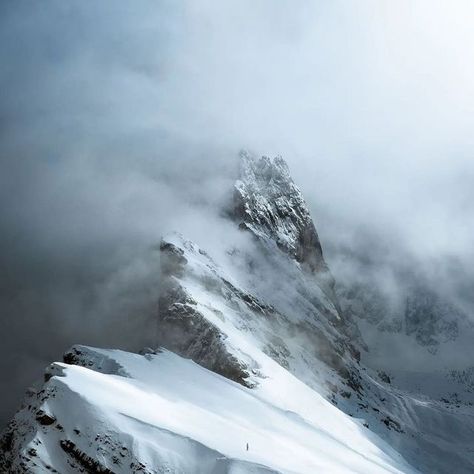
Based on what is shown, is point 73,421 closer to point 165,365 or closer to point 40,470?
point 40,470

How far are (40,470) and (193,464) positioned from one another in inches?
355

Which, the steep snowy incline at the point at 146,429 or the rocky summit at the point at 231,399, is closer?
the steep snowy incline at the point at 146,429

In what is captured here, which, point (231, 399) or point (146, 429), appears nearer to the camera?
point (146, 429)

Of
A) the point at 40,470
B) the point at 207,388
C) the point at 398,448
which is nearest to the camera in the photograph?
the point at 40,470

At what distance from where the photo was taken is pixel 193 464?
3844 centimetres

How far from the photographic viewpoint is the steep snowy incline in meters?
37.3

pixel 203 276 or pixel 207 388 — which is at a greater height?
pixel 203 276

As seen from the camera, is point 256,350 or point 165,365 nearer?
point 165,365

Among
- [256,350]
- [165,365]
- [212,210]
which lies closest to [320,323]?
[212,210]

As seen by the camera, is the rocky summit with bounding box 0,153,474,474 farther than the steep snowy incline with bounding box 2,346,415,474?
Yes

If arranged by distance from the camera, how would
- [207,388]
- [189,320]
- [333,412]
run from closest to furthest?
[207,388]
[333,412]
[189,320]

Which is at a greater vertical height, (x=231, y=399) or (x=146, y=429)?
(x=231, y=399)

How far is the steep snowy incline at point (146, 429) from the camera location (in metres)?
37.3

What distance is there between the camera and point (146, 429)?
39.3m
